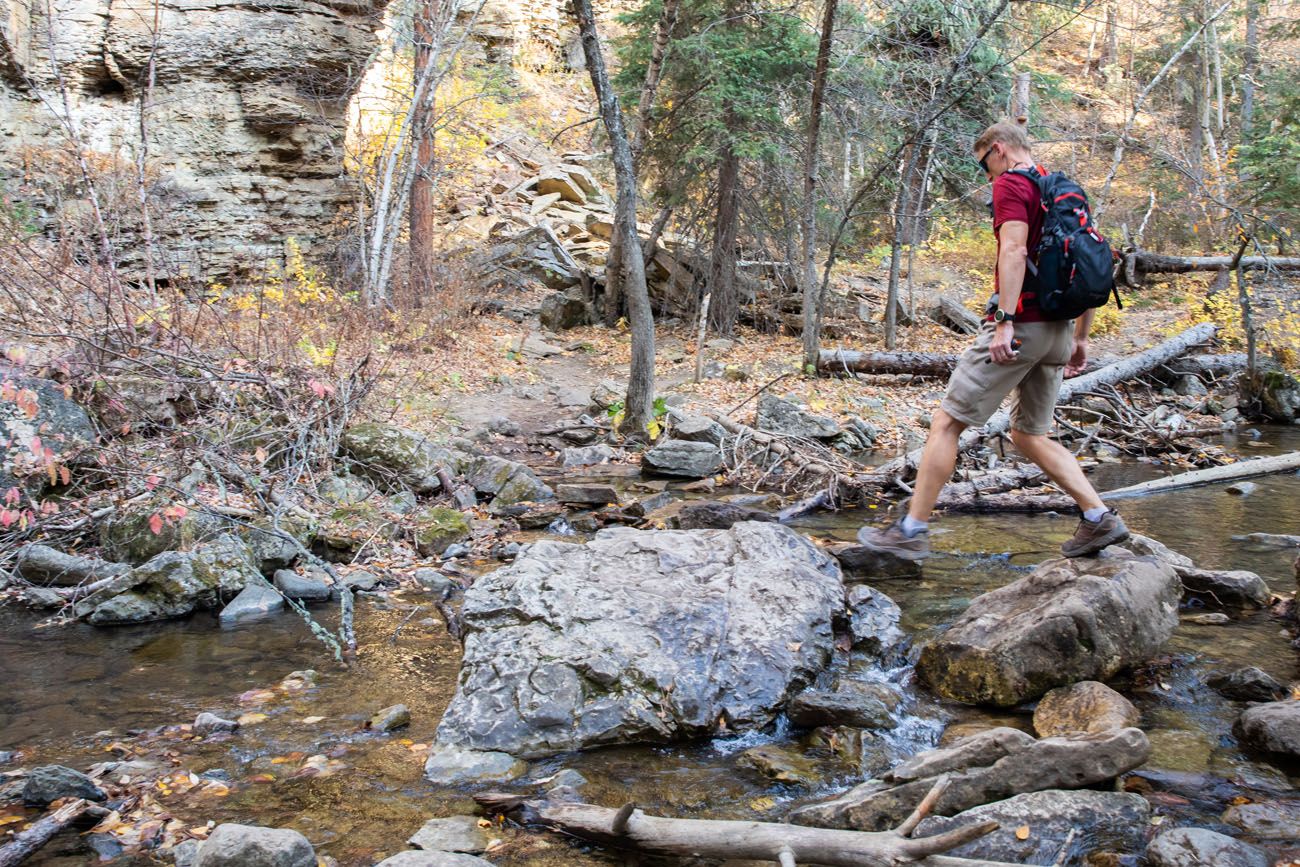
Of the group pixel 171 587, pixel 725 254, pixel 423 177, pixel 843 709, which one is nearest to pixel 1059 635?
pixel 843 709

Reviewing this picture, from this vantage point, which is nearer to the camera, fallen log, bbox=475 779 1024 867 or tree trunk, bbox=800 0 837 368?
fallen log, bbox=475 779 1024 867

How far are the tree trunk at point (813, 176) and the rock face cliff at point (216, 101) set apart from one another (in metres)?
8.68

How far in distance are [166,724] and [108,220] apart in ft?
33.9

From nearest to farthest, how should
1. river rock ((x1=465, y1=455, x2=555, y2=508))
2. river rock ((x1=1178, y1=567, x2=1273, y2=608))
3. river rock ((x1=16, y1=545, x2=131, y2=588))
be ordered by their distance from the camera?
river rock ((x1=1178, y1=567, x2=1273, y2=608)), river rock ((x1=16, y1=545, x2=131, y2=588)), river rock ((x1=465, y1=455, x2=555, y2=508))

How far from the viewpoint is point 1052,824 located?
2.81 meters

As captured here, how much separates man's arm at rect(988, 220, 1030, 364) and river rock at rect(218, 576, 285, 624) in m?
4.72

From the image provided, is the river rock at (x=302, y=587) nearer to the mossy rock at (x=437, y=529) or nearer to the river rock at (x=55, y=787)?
the mossy rock at (x=437, y=529)

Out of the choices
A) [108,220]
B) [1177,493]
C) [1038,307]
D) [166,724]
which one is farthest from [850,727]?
[108,220]

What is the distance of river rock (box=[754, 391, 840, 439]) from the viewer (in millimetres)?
10391

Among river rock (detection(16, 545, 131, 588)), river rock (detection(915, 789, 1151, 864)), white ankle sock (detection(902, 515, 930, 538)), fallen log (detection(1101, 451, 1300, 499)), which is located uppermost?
white ankle sock (detection(902, 515, 930, 538))

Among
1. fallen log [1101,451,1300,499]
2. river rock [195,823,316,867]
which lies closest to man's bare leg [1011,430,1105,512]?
fallen log [1101,451,1300,499]

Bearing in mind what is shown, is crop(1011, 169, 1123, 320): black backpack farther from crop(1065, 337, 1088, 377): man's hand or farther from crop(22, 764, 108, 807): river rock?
crop(22, 764, 108, 807): river rock

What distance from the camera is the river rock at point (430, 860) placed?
2703 mm

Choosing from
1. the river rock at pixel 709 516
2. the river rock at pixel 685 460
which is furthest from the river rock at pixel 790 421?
the river rock at pixel 709 516
